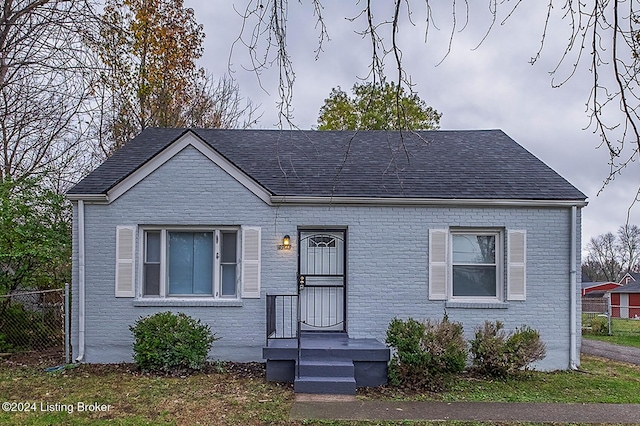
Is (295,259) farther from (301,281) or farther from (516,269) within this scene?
(516,269)

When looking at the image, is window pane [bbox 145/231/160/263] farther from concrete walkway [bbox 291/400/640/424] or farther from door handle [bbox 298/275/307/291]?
concrete walkway [bbox 291/400/640/424]

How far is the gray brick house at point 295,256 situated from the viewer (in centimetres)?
912

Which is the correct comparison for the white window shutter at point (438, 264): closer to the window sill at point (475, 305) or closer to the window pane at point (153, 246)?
the window sill at point (475, 305)

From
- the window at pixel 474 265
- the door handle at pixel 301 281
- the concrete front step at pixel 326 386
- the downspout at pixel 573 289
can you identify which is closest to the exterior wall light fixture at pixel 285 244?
the door handle at pixel 301 281

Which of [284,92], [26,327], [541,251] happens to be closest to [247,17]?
[284,92]

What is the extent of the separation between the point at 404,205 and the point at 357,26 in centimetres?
668

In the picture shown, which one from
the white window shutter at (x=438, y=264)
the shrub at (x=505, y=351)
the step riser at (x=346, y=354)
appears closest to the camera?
the step riser at (x=346, y=354)

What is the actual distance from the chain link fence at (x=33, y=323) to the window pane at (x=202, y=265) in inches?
116

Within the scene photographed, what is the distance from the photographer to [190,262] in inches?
367

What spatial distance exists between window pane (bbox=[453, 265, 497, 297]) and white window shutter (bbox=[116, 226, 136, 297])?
5.94 metres

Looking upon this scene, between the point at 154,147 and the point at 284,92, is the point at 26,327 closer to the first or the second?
the point at 154,147

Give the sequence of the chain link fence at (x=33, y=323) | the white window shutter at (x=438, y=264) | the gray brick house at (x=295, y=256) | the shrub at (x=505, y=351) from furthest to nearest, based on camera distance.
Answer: the chain link fence at (x=33, y=323)
the white window shutter at (x=438, y=264)
the gray brick house at (x=295, y=256)
the shrub at (x=505, y=351)

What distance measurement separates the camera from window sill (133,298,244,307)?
906 centimetres

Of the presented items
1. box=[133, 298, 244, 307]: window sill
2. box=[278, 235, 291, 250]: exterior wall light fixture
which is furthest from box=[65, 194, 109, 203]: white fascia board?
box=[278, 235, 291, 250]: exterior wall light fixture
